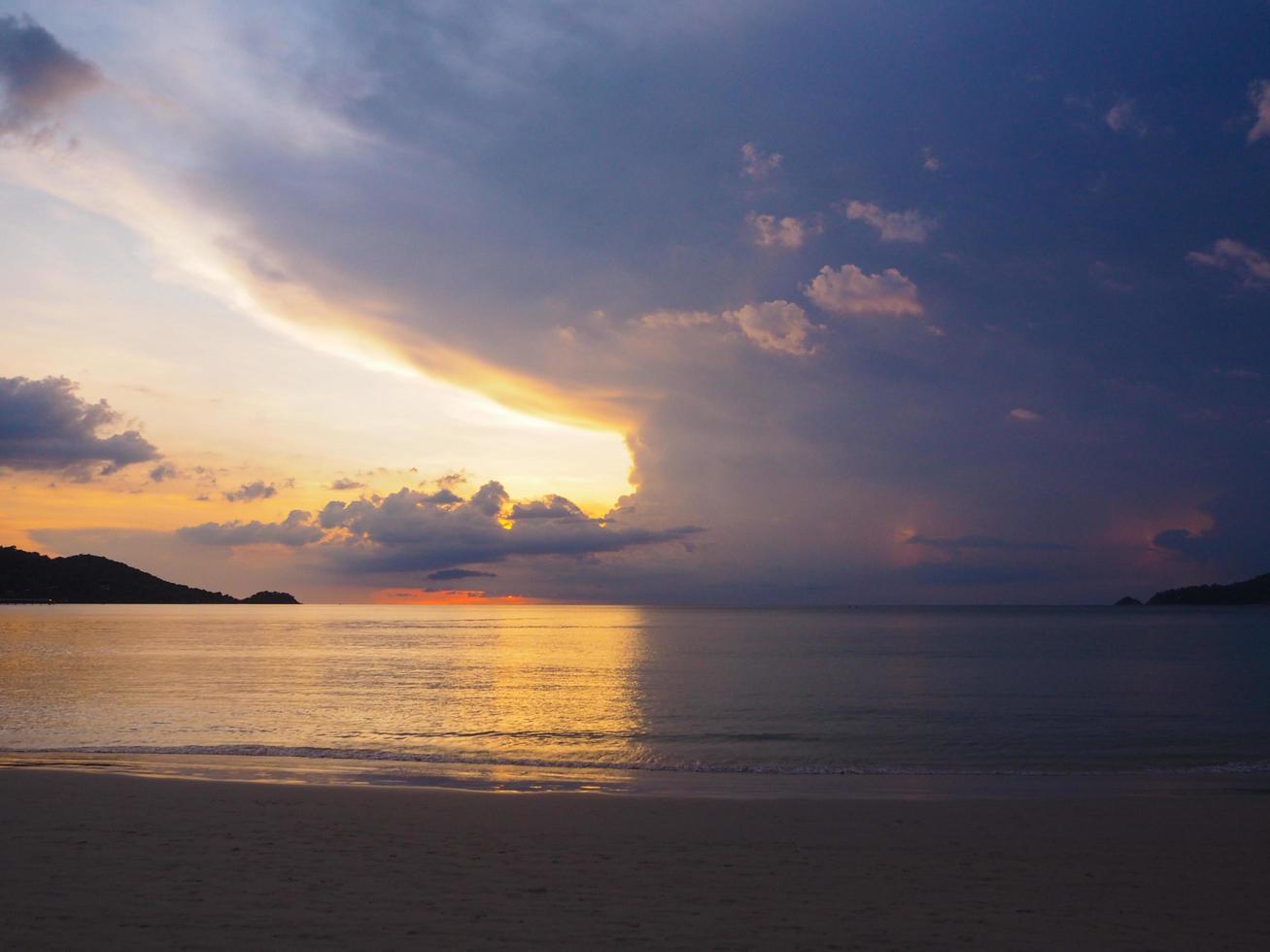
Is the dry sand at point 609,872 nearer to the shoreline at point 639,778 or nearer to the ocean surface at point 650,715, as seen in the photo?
the shoreline at point 639,778

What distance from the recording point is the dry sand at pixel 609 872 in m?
9.83

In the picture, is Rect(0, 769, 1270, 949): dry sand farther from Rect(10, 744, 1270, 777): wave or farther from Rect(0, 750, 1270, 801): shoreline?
Rect(10, 744, 1270, 777): wave

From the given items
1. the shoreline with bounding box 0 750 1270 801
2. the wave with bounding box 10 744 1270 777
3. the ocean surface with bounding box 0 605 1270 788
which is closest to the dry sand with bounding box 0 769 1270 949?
the shoreline with bounding box 0 750 1270 801

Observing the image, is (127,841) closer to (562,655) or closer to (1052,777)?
(1052,777)

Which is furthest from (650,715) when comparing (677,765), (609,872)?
(609,872)

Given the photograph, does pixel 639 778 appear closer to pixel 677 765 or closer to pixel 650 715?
pixel 677 765

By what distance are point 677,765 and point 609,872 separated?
12887mm

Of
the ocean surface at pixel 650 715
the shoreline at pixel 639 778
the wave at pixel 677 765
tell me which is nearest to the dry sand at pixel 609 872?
the shoreline at pixel 639 778

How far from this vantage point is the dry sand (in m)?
9.83

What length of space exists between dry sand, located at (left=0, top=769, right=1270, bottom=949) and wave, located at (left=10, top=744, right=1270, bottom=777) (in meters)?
5.56

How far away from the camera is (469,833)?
48.4 feet

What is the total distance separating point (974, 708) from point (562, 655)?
171ft

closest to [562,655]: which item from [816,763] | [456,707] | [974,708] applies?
[456,707]

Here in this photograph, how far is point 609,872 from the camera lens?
12.4 meters
